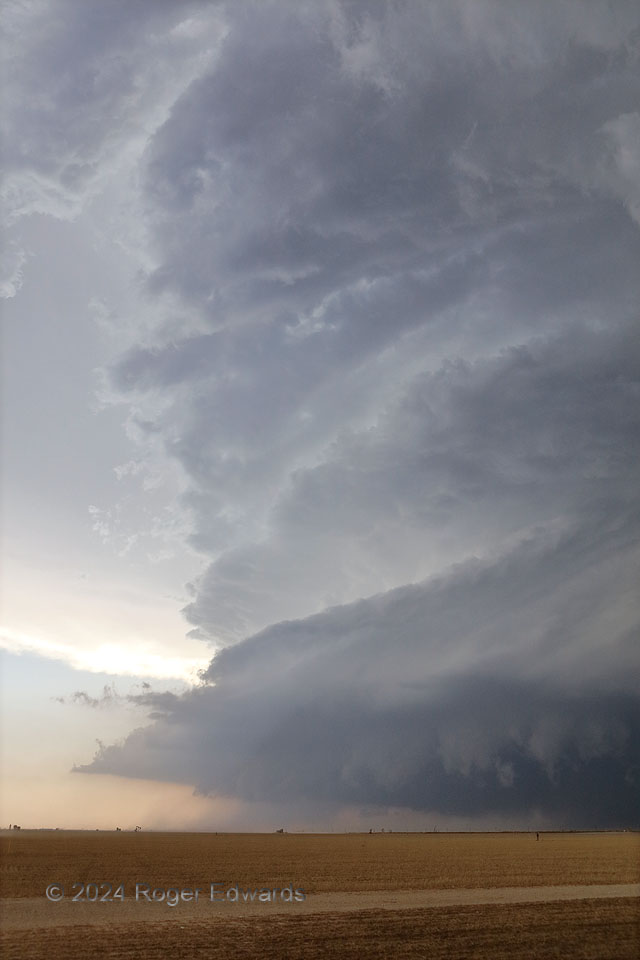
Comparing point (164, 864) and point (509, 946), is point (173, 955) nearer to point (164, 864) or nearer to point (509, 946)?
point (509, 946)

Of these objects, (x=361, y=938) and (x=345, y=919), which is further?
(x=345, y=919)

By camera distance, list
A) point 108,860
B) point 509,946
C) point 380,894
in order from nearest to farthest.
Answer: point 509,946 < point 380,894 < point 108,860

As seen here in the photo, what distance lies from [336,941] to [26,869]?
186 feet

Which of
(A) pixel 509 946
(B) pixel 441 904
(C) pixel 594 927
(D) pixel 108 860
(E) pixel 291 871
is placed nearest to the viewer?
(A) pixel 509 946

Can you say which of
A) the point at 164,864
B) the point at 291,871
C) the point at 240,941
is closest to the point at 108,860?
the point at 164,864

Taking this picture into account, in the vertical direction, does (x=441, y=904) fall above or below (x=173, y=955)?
below

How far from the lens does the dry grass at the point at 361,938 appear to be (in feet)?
94.4

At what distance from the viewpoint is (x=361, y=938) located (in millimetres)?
32031

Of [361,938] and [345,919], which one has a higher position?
[361,938]

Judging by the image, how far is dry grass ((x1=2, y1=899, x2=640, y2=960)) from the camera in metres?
28.8

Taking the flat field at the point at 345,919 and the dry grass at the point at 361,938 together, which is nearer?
the dry grass at the point at 361,938

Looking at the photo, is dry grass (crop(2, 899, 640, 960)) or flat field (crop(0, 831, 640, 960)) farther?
flat field (crop(0, 831, 640, 960))

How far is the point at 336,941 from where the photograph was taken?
1233 inches

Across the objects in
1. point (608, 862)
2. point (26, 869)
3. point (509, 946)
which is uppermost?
point (509, 946)
